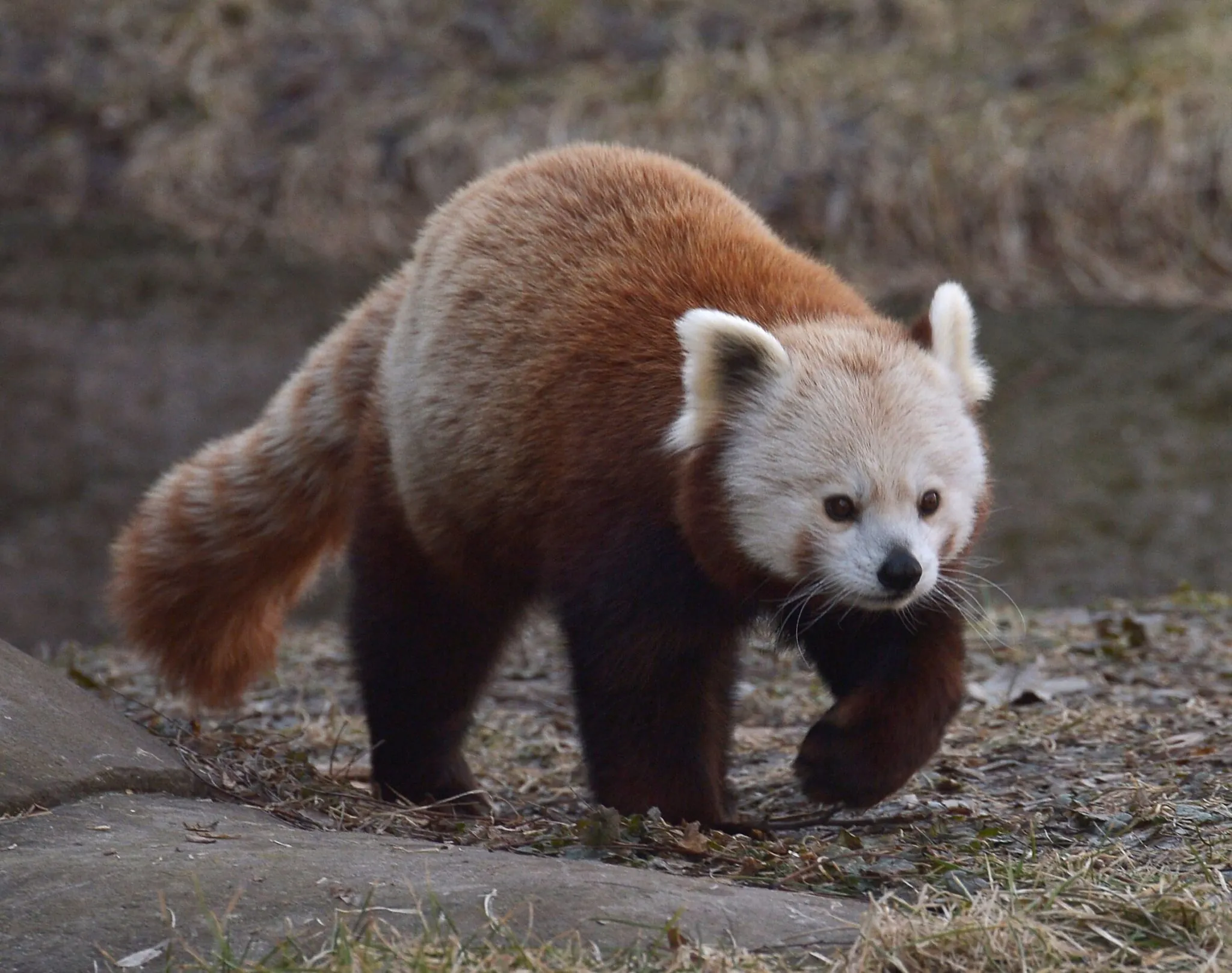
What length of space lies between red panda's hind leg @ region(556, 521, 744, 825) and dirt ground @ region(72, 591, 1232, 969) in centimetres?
25

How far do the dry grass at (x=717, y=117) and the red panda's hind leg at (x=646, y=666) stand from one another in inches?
285

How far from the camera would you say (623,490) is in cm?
413

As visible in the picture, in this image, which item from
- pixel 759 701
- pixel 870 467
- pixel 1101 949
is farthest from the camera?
pixel 759 701

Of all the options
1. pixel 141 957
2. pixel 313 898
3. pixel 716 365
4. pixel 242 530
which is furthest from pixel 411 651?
pixel 141 957

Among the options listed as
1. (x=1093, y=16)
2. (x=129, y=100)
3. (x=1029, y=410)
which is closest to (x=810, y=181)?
(x=1029, y=410)

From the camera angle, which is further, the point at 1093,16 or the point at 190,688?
the point at 1093,16

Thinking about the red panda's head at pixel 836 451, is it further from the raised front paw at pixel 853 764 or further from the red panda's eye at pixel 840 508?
the raised front paw at pixel 853 764

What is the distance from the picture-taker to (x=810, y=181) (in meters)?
11.1

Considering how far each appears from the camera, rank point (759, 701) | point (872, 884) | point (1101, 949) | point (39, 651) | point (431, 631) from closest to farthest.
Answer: point (1101, 949), point (872, 884), point (431, 631), point (759, 701), point (39, 651)

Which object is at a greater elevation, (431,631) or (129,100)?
(129,100)

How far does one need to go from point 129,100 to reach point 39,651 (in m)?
5.94

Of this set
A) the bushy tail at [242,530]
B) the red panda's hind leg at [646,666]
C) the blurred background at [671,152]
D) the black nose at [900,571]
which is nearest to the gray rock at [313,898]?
the red panda's hind leg at [646,666]

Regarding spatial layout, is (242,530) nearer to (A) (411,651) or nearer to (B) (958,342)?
(A) (411,651)

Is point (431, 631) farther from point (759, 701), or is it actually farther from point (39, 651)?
point (39, 651)
